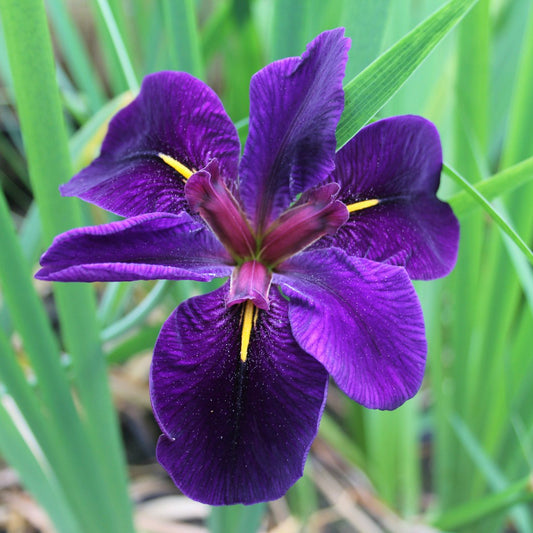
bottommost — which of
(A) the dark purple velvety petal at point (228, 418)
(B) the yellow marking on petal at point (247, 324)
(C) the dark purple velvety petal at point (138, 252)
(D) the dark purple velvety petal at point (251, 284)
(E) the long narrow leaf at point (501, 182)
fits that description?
(A) the dark purple velvety petal at point (228, 418)

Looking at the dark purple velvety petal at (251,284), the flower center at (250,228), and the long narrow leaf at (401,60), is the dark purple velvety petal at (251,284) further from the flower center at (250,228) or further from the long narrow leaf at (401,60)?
the long narrow leaf at (401,60)

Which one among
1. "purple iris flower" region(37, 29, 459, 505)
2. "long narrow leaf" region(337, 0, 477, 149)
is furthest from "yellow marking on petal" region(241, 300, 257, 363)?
"long narrow leaf" region(337, 0, 477, 149)

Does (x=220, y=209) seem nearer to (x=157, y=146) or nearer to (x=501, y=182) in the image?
(x=157, y=146)

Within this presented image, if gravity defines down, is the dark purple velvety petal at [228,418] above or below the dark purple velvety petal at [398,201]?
below

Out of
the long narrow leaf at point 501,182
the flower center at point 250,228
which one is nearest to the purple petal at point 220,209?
the flower center at point 250,228

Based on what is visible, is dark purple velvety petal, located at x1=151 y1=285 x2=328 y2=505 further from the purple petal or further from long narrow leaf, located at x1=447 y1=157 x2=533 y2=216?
long narrow leaf, located at x1=447 y1=157 x2=533 y2=216
